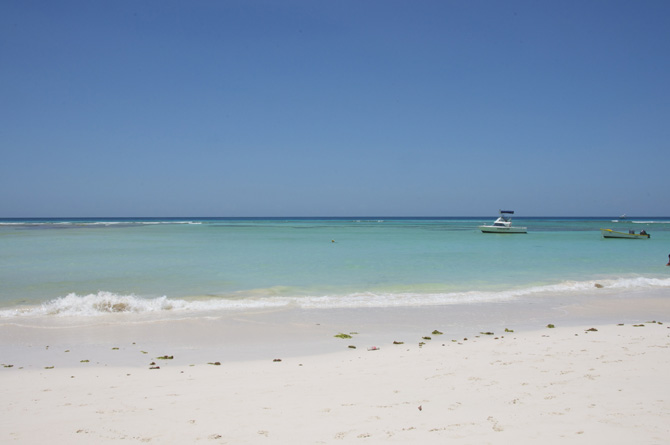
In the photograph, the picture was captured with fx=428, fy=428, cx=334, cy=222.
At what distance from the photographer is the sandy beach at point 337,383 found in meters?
4.49

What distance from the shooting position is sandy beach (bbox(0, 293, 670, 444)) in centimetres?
449

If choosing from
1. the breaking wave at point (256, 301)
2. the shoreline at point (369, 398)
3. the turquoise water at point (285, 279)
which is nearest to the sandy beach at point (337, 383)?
the shoreline at point (369, 398)

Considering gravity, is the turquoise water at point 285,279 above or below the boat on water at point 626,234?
below

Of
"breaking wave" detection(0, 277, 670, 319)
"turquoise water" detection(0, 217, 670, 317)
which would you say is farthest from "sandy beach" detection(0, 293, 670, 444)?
"turquoise water" detection(0, 217, 670, 317)

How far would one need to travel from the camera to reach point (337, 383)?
6.12m

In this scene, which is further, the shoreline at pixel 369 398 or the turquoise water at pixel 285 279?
the turquoise water at pixel 285 279

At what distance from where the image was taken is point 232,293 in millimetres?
14867

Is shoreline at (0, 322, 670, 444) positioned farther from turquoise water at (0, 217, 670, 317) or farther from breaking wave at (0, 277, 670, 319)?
turquoise water at (0, 217, 670, 317)

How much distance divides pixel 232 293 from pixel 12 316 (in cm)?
611

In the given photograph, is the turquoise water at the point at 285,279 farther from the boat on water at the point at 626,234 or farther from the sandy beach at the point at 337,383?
the boat on water at the point at 626,234

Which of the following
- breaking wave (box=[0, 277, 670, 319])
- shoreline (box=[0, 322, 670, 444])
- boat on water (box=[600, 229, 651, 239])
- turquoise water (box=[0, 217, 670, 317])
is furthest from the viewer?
boat on water (box=[600, 229, 651, 239])

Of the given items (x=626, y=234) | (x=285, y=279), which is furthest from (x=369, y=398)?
(x=626, y=234)

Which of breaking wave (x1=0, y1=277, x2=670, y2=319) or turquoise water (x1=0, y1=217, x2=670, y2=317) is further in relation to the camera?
turquoise water (x1=0, y1=217, x2=670, y2=317)

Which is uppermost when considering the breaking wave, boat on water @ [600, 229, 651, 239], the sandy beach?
boat on water @ [600, 229, 651, 239]
